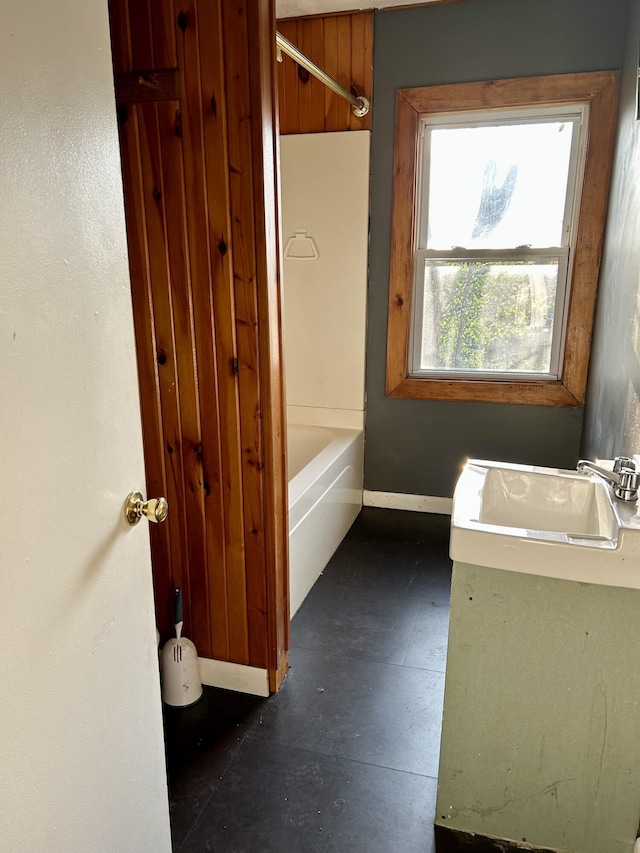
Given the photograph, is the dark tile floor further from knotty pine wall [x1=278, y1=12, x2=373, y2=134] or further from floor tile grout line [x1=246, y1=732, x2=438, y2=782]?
knotty pine wall [x1=278, y1=12, x2=373, y2=134]

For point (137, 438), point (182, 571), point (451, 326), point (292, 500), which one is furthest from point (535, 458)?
point (137, 438)

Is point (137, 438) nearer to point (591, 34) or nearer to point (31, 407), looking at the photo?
point (31, 407)

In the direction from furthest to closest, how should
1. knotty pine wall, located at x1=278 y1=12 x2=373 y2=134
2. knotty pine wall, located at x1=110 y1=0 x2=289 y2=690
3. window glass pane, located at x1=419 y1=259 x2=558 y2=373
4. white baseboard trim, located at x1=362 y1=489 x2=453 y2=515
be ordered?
1. white baseboard trim, located at x1=362 y1=489 x2=453 y2=515
2. window glass pane, located at x1=419 y1=259 x2=558 y2=373
3. knotty pine wall, located at x1=278 y1=12 x2=373 y2=134
4. knotty pine wall, located at x1=110 y1=0 x2=289 y2=690

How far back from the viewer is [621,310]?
223 centimetres

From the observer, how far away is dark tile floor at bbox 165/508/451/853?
1483mm

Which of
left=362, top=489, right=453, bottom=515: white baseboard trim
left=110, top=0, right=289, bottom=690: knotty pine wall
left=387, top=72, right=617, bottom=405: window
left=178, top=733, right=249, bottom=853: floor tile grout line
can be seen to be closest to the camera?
left=178, top=733, right=249, bottom=853: floor tile grout line

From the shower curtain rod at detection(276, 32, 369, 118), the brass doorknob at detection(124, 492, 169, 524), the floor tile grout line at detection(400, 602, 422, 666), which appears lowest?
the floor tile grout line at detection(400, 602, 422, 666)

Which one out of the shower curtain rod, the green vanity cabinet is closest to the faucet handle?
the green vanity cabinet

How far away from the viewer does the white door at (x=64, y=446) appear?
0.73 m

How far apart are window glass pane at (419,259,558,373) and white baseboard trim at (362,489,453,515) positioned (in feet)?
2.46

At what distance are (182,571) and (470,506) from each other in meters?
1.02

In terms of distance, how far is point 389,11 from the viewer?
9.32ft

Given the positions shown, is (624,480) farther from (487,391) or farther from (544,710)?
(487,391)

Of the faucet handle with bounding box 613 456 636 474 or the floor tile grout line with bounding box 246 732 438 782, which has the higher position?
the faucet handle with bounding box 613 456 636 474
